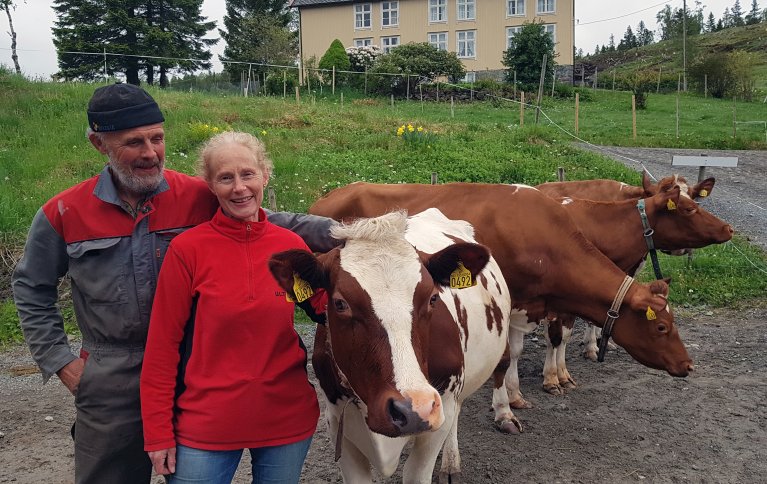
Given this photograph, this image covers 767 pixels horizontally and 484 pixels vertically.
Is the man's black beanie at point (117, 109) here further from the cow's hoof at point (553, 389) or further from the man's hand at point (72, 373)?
the cow's hoof at point (553, 389)

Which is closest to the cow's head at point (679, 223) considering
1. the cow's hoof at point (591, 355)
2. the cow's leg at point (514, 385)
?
the cow's hoof at point (591, 355)

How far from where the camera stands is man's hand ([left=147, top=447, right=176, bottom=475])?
8.09ft

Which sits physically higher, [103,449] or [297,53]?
[297,53]

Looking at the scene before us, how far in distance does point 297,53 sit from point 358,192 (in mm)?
40416

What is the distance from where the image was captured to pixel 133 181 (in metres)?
2.69

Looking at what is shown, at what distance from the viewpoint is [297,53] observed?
45.6 metres

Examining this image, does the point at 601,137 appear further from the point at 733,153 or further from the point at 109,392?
the point at 109,392

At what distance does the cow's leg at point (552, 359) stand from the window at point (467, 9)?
3880 cm

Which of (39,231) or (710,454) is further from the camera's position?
(710,454)

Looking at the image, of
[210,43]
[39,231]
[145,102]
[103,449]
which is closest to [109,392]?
[103,449]

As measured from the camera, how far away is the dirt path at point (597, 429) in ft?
15.5

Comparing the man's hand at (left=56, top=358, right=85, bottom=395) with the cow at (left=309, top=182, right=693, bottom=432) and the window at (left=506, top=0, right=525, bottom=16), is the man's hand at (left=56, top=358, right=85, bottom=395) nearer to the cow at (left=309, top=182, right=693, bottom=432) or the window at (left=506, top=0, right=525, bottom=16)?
the cow at (left=309, top=182, right=693, bottom=432)

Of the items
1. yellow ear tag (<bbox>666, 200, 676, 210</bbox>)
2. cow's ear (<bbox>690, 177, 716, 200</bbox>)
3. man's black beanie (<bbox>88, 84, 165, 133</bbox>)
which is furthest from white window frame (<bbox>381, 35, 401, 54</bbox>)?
man's black beanie (<bbox>88, 84, 165, 133</bbox>)

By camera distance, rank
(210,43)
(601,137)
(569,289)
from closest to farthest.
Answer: (569,289) → (601,137) → (210,43)
